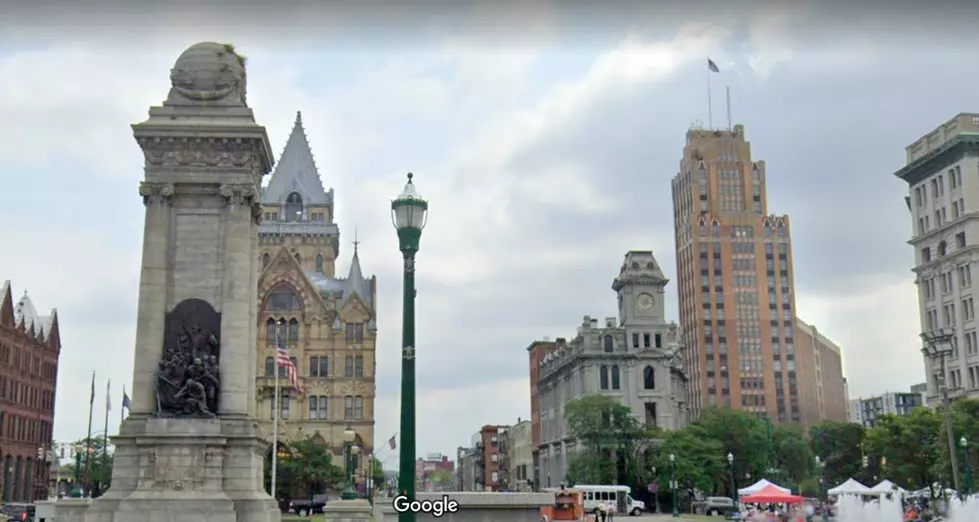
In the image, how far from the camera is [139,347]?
3588cm

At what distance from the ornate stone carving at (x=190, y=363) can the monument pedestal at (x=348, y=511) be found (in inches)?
229

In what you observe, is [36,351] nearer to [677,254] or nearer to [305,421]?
[305,421]

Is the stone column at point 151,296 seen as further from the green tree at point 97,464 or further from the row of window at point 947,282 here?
the row of window at point 947,282

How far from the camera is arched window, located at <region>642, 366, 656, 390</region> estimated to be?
111m

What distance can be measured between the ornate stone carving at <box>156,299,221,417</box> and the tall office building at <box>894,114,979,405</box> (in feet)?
246

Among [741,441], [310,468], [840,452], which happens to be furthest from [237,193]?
[840,452]

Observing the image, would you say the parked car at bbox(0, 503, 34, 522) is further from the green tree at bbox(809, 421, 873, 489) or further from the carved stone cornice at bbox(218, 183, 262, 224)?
the green tree at bbox(809, 421, 873, 489)

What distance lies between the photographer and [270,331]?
345 ft

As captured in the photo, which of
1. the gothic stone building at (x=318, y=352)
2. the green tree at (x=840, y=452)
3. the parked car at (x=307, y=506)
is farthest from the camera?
the green tree at (x=840, y=452)

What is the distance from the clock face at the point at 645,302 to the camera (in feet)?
366

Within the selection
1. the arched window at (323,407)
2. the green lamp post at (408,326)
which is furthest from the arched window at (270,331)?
the green lamp post at (408,326)

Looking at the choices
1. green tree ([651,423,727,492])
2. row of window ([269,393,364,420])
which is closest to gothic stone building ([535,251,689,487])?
green tree ([651,423,727,492])

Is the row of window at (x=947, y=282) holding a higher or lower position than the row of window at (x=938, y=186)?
lower

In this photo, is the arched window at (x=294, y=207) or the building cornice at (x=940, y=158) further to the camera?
the arched window at (x=294, y=207)
